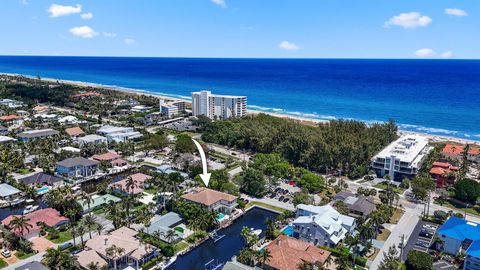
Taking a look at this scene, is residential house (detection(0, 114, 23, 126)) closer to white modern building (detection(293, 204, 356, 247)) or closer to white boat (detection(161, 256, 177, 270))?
white boat (detection(161, 256, 177, 270))

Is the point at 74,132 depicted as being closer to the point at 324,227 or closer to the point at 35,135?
the point at 35,135

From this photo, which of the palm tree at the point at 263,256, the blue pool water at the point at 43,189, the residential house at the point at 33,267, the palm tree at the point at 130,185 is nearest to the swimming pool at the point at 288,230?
the palm tree at the point at 263,256

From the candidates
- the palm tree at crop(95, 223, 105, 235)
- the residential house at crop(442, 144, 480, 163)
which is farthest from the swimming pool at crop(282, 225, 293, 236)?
the residential house at crop(442, 144, 480, 163)

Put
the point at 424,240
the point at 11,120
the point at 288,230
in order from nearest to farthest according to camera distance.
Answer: the point at 424,240
the point at 288,230
the point at 11,120

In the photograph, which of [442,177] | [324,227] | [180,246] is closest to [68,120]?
[180,246]

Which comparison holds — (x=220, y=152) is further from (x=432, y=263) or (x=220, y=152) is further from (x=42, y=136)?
(x=432, y=263)
